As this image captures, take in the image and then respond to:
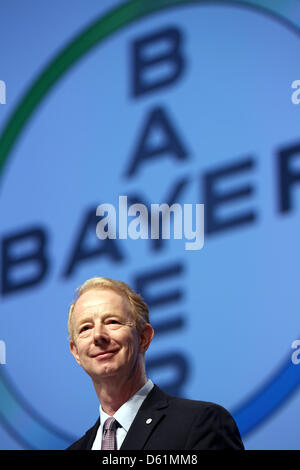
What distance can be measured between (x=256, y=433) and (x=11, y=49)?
209 cm

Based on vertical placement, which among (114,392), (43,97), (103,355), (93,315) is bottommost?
(114,392)

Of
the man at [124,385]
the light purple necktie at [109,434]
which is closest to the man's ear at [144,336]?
the man at [124,385]

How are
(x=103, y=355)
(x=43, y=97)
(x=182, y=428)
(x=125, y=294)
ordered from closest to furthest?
(x=182, y=428) → (x=103, y=355) → (x=125, y=294) → (x=43, y=97)

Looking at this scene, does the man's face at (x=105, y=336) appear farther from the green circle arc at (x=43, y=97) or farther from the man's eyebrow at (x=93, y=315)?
the green circle arc at (x=43, y=97)

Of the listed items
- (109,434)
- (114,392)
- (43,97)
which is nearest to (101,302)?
(114,392)

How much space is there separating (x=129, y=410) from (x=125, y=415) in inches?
0.7

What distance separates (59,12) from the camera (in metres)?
3.74

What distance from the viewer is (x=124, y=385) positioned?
7.35 feet

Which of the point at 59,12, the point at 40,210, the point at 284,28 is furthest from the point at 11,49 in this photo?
the point at 284,28

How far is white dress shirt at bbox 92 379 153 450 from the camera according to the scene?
219 cm

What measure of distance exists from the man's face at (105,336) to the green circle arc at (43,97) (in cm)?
114

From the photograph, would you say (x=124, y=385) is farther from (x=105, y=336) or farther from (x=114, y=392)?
(x=105, y=336)

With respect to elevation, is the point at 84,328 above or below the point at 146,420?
above

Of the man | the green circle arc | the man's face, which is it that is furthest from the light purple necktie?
Result: the green circle arc
